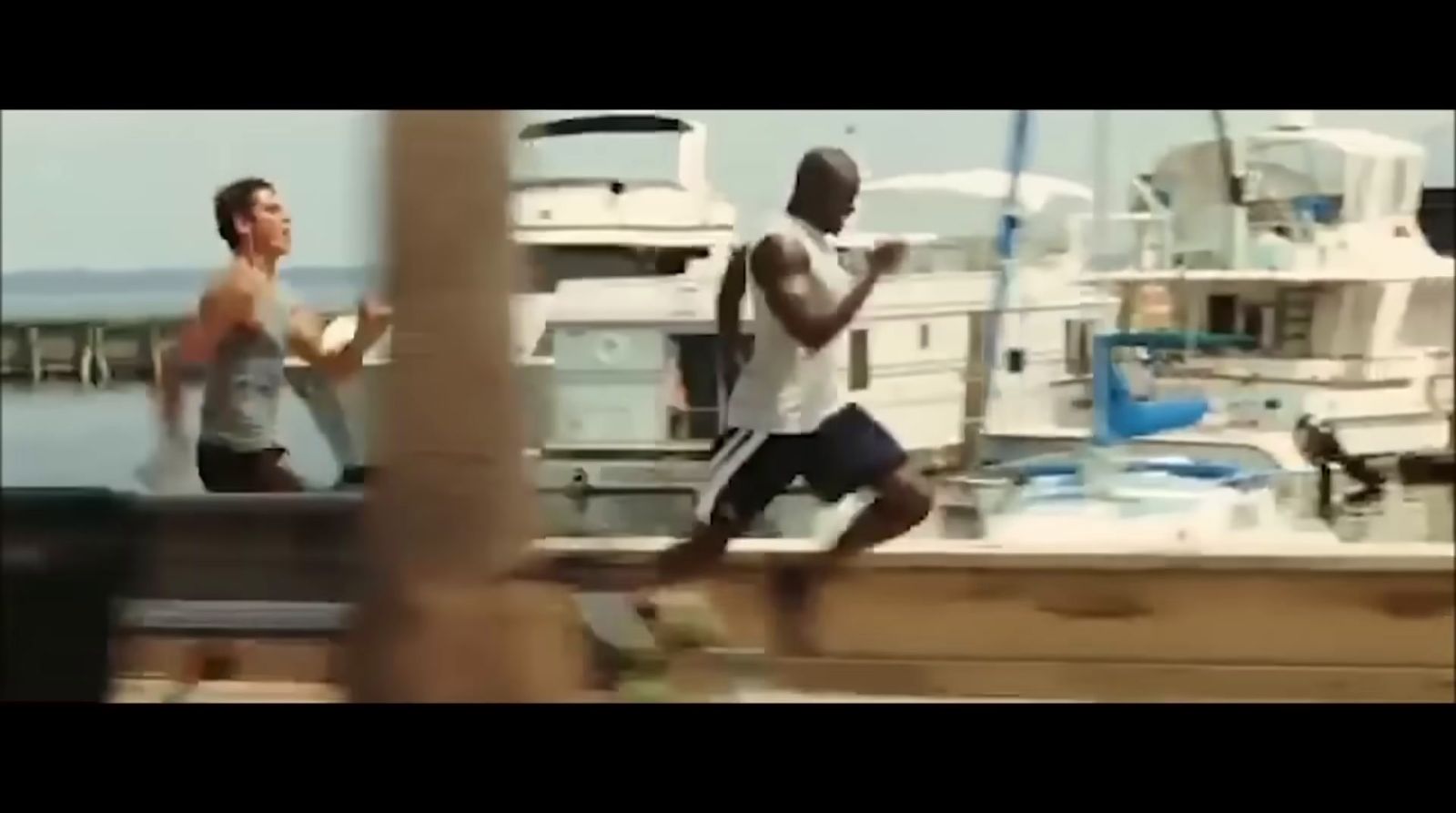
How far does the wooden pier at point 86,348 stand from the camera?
111 centimetres

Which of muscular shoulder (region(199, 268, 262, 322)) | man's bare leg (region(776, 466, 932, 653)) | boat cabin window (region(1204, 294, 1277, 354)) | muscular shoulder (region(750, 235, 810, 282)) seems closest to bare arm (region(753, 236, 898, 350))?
muscular shoulder (region(750, 235, 810, 282))

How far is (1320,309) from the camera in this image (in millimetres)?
1083

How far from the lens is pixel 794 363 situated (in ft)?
3.55

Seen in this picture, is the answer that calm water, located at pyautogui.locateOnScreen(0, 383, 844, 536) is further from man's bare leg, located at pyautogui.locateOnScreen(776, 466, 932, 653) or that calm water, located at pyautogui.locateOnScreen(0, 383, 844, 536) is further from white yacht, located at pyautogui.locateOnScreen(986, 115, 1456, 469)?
white yacht, located at pyautogui.locateOnScreen(986, 115, 1456, 469)

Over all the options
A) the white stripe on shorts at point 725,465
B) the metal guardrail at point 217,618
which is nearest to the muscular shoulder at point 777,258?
the white stripe on shorts at point 725,465

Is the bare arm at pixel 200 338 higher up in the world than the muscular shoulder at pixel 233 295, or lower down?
lower down

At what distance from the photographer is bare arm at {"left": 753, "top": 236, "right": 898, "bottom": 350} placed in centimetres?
108

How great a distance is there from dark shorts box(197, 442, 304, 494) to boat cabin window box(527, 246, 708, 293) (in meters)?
0.21

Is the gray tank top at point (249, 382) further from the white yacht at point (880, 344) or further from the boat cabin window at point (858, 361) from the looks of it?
the boat cabin window at point (858, 361)

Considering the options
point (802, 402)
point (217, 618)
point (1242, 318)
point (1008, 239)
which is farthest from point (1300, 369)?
point (217, 618)

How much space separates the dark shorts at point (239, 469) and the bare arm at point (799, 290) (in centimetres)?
33
